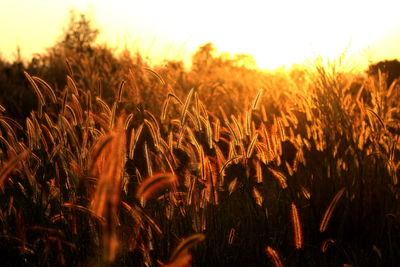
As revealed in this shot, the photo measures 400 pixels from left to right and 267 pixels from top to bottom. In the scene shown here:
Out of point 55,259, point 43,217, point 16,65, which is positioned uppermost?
point 16,65

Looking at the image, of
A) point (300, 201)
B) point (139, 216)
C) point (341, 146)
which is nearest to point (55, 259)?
point (139, 216)

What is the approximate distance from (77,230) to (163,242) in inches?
12.3

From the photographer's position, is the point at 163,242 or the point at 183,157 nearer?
the point at 163,242

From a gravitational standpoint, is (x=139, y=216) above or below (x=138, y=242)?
above

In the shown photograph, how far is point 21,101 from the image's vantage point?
587 cm

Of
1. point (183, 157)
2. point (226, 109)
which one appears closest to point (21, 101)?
point (226, 109)

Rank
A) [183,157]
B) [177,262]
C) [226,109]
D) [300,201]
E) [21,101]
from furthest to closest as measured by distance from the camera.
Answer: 1. [21,101]
2. [226,109]
3. [183,157]
4. [300,201]
5. [177,262]

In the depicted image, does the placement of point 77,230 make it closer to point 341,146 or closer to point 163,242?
point 163,242

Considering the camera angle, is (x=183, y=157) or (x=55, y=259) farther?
(x=183, y=157)

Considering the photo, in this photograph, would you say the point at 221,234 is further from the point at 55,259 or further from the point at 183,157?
the point at 183,157

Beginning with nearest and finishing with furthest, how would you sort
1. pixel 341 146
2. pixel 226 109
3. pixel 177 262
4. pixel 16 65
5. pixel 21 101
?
pixel 177 262 < pixel 341 146 < pixel 226 109 < pixel 21 101 < pixel 16 65

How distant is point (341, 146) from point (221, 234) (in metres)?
0.99

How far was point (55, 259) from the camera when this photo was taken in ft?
5.52

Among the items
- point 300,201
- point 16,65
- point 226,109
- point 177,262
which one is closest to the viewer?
point 177,262
